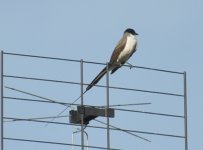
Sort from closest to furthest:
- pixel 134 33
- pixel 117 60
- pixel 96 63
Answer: pixel 96 63 < pixel 117 60 < pixel 134 33

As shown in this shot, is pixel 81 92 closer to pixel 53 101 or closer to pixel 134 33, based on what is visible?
pixel 53 101

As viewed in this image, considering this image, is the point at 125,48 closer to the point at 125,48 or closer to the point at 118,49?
the point at 125,48

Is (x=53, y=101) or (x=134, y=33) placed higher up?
(x=134, y=33)

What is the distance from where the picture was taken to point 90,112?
1224cm

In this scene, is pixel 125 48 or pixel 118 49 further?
pixel 125 48

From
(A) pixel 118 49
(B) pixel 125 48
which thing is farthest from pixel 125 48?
(A) pixel 118 49

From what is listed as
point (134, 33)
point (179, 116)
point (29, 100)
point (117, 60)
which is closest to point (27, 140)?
point (29, 100)

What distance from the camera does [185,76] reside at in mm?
12906

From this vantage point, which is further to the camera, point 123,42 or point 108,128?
point 123,42

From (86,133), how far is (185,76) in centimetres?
174

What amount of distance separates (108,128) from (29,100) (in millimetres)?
1038

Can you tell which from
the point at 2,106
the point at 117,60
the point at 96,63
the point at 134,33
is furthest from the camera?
the point at 134,33

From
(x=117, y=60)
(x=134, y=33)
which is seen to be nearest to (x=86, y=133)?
(x=117, y=60)

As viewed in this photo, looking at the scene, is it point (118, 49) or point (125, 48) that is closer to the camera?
point (118, 49)
